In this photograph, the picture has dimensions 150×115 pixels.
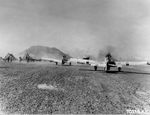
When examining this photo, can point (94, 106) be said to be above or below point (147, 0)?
below

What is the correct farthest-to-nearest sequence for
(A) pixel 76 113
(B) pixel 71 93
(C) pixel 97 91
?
(C) pixel 97 91 < (B) pixel 71 93 < (A) pixel 76 113

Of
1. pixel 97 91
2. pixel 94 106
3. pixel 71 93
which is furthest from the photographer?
pixel 97 91

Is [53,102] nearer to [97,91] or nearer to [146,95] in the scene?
[97,91]

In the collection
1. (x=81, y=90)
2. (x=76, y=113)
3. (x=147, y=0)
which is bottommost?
(x=76, y=113)

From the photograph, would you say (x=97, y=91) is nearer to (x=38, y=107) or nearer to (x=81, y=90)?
(x=81, y=90)

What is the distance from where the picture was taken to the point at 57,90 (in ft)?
54.9

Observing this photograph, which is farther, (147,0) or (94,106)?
(147,0)

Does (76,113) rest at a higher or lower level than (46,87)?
lower

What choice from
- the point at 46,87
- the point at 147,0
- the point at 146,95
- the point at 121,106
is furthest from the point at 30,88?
the point at 147,0

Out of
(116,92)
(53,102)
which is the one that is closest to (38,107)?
(53,102)

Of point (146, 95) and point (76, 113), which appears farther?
point (146, 95)

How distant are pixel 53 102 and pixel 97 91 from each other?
624 centimetres

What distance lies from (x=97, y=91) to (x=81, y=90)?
6.92 ft

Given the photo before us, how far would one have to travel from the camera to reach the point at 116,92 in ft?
56.4
